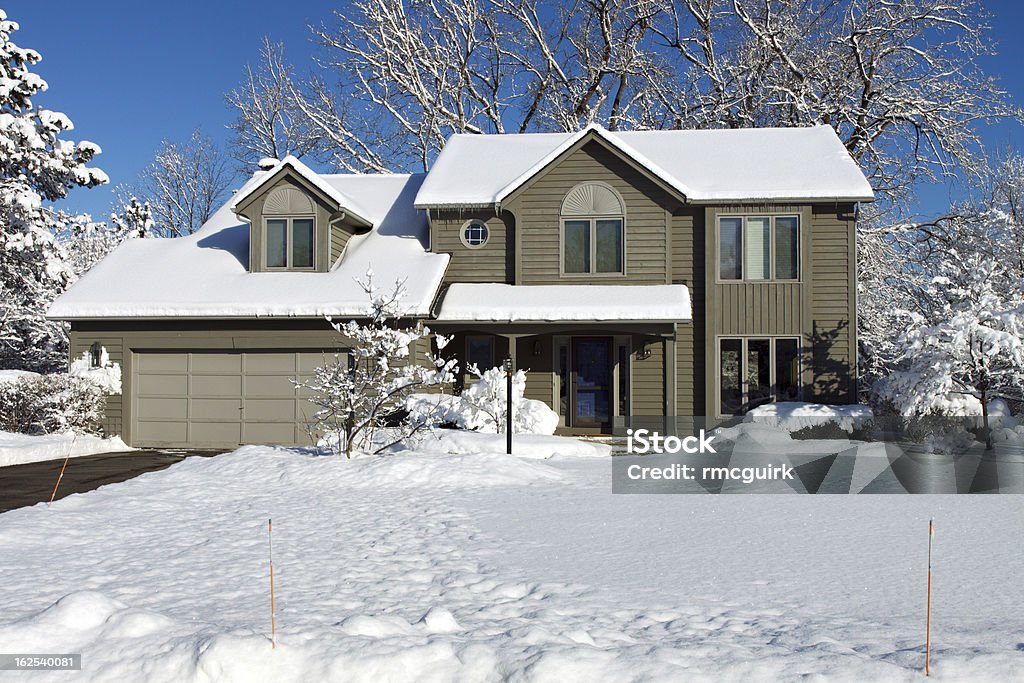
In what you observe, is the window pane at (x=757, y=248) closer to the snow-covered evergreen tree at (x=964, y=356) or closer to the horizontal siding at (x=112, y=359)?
the snow-covered evergreen tree at (x=964, y=356)

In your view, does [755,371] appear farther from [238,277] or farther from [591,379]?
[238,277]

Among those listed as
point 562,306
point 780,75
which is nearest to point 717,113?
point 780,75

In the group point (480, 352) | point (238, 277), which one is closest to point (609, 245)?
point (480, 352)

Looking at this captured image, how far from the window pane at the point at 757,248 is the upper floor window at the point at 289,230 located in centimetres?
841

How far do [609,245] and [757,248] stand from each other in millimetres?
2829

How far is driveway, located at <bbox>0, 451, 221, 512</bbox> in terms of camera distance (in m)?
9.38

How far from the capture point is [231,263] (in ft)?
55.8

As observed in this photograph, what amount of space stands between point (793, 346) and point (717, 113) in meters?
12.7

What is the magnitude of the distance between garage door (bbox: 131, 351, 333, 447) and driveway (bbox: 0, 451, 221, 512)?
1.12 metres

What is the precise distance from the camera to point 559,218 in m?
16.8

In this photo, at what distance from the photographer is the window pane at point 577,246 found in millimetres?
16750


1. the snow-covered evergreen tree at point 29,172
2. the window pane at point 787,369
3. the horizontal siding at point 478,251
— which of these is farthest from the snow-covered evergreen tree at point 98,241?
the window pane at point 787,369

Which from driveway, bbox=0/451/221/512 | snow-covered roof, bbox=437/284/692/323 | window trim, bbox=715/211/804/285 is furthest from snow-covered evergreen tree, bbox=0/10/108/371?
window trim, bbox=715/211/804/285

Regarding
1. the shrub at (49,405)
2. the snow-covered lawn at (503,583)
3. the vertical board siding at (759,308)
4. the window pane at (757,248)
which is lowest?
the snow-covered lawn at (503,583)
